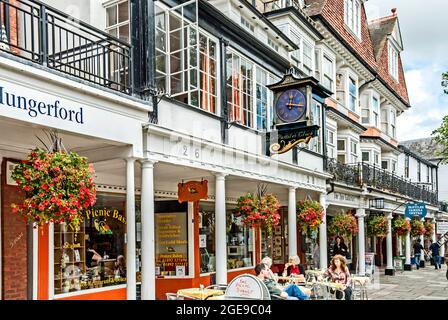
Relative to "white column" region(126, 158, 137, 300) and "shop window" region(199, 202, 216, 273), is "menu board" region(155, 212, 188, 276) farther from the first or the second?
"white column" region(126, 158, 137, 300)

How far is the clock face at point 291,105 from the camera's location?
11848mm

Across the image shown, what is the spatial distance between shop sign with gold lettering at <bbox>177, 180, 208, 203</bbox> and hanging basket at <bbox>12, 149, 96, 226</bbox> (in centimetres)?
512

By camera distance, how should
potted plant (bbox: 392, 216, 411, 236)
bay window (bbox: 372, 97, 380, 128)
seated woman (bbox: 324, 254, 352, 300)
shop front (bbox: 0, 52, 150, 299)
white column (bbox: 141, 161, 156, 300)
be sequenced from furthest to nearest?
1. bay window (bbox: 372, 97, 380, 128)
2. potted plant (bbox: 392, 216, 411, 236)
3. seated woman (bbox: 324, 254, 352, 300)
4. white column (bbox: 141, 161, 156, 300)
5. shop front (bbox: 0, 52, 150, 299)

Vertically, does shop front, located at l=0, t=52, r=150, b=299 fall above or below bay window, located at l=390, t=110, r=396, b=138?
below

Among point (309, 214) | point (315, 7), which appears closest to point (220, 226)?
point (309, 214)

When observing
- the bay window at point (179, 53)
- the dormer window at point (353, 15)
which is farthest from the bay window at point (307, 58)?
the bay window at point (179, 53)

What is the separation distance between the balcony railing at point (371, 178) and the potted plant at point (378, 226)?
138cm

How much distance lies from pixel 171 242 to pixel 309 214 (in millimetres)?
4197

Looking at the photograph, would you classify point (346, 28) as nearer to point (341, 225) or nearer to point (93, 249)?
point (341, 225)

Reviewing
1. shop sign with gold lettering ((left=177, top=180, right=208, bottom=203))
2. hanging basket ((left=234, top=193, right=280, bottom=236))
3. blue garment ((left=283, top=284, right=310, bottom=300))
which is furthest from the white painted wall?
blue garment ((left=283, top=284, right=310, bottom=300))

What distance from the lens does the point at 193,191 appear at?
443 inches

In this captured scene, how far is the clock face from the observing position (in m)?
11.8

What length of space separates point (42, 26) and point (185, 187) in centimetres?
582

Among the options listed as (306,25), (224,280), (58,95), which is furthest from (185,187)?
(306,25)
